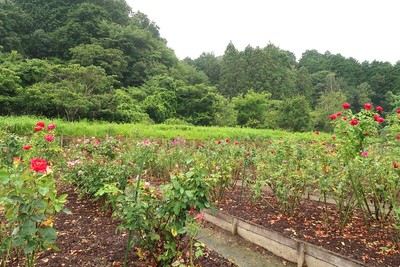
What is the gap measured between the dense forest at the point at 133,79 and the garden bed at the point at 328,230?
941 centimetres

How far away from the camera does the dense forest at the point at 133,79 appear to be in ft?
52.0

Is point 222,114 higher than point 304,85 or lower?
lower

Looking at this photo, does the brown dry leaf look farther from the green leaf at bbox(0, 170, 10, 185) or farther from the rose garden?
the green leaf at bbox(0, 170, 10, 185)

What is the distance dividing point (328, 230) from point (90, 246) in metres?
2.56

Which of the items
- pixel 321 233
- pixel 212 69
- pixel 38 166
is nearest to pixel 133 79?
pixel 212 69

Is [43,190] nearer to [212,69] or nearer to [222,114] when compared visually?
[222,114]

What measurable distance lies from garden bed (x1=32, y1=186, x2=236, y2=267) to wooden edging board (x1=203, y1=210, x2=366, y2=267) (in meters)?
0.74

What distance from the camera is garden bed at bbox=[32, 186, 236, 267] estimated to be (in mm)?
2392

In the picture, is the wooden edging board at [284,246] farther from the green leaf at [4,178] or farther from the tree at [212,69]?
the tree at [212,69]

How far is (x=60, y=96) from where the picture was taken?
14.8m

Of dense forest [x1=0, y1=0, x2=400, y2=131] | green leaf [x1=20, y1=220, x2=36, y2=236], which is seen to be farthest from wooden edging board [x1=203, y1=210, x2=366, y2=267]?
dense forest [x1=0, y1=0, x2=400, y2=131]

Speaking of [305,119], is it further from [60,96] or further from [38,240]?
[38,240]

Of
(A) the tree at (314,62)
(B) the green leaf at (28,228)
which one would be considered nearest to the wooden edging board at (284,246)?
(B) the green leaf at (28,228)

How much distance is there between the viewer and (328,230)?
10.8 ft
